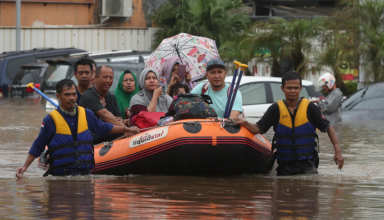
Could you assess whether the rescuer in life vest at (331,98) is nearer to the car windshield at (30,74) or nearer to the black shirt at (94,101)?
the black shirt at (94,101)

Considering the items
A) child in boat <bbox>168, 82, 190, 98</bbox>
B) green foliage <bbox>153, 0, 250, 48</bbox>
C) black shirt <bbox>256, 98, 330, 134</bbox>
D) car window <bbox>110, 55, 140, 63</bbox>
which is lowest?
black shirt <bbox>256, 98, 330, 134</bbox>

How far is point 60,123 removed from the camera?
6.43m

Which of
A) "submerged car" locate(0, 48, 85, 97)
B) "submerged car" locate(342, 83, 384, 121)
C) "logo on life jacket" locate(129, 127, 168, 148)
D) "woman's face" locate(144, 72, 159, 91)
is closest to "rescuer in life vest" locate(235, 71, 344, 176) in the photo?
"logo on life jacket" locate(129, 127, 168, 148)

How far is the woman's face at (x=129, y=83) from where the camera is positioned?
852cm

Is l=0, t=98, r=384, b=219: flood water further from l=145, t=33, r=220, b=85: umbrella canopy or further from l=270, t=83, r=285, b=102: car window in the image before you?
l=270, t=83, r=285, b=102: car window

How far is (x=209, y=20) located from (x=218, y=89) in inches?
837

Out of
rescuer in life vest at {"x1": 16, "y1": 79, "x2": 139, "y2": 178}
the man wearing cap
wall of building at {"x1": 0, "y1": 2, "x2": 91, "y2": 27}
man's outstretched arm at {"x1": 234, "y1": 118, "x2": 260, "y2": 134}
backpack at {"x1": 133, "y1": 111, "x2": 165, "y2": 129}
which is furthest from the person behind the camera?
wall of building at {"x1": 0, "y1": 2, "x2": 91, "y2": 27}

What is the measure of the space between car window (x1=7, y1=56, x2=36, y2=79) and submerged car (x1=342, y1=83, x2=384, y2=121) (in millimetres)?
12301

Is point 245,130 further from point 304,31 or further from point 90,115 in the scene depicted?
point 304,31

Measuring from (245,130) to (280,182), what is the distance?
708 mm

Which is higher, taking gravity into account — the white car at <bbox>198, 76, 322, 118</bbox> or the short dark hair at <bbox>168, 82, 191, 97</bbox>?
the short dark hair at <bbox>168, 82, 191, 97</bbox>

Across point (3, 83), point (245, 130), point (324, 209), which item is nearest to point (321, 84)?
point (245, 130)

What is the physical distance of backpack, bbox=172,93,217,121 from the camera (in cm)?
744

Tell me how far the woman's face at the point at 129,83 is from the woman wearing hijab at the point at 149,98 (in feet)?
1.29
